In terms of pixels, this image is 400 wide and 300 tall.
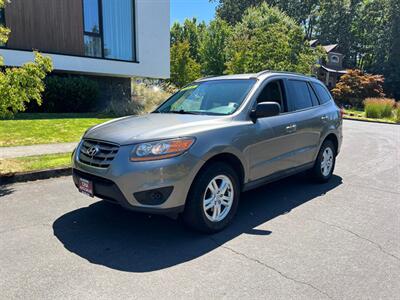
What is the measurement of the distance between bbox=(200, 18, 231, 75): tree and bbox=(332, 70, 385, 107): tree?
12.3 meters

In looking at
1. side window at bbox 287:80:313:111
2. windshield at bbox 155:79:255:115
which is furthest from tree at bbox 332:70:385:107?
windshield at bbox 155:79:255:115

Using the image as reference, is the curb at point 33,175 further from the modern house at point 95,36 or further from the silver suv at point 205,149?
the modern house at point 95,36

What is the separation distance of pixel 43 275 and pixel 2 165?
12.7 feet

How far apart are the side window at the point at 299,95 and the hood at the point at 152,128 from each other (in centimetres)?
167

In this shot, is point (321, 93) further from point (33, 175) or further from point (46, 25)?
point (46, 25)

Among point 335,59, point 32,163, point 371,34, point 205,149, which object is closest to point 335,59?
point 335,59

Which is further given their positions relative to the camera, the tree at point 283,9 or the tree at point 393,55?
the tree at point 283,9

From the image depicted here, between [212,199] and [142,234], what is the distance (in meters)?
0.89

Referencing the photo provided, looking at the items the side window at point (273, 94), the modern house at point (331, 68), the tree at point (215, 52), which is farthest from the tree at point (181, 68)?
the modern house at point (331, 68)

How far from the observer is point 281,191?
5695 mm

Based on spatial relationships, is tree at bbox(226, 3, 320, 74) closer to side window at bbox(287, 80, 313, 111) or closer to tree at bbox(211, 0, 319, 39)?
side window at bbox(287, 80, 313, 111)

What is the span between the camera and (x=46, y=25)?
14.7 meters

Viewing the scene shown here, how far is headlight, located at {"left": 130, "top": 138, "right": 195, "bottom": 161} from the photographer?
3537 millimetres

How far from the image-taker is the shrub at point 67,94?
1364cm
